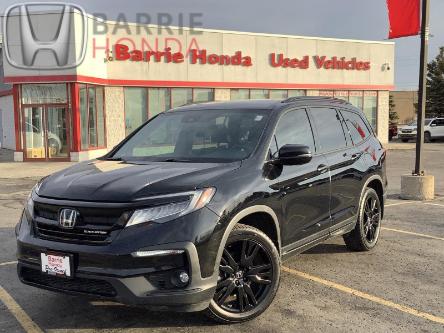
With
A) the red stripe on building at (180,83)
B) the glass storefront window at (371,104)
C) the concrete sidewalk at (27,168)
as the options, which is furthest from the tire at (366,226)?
the glass storefront window at (371,104)

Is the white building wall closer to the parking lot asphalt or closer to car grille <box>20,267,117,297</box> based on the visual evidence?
the parking lot asphalt

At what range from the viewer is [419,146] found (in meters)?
10.5

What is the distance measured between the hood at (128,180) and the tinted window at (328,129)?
153cm

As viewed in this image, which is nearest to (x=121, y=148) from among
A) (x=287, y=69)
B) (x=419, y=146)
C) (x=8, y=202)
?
(x=8, y=202)

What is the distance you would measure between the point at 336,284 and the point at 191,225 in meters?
2.09

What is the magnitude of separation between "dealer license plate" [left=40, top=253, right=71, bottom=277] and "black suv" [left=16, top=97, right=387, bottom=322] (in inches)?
0.4

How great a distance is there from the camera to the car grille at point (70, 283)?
355 centimetres

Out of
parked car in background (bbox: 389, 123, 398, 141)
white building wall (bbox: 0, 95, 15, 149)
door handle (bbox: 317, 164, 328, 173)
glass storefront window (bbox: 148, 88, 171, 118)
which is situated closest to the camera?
door handle (bbox: 317, 164, 328, 173)

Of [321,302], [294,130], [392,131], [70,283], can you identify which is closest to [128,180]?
[70,283]

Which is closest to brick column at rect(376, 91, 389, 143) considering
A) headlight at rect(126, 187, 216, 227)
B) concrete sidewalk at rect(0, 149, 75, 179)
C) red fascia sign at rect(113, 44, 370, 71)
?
red fascia sign at rect(113, 44, 370, 71)

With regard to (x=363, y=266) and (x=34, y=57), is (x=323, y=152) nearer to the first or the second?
(x=363, y=266)

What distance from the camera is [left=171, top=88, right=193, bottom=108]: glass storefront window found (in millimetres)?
24930

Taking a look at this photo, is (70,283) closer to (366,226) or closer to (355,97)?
(366,226)

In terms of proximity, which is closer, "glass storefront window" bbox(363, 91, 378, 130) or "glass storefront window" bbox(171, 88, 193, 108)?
"glass storefront window" bbox(171, 88, 193, 108)
